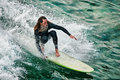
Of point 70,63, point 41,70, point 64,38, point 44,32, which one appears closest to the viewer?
point 41,70

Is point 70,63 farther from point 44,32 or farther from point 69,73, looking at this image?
point 44,32

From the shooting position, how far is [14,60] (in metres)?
7.24

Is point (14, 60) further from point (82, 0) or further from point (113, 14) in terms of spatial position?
point (82, 0)

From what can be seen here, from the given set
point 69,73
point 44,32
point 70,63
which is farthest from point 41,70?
point 44,32

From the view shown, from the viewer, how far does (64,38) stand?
959 cm

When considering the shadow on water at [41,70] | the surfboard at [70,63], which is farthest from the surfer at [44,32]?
the shadow on water at [41,70]

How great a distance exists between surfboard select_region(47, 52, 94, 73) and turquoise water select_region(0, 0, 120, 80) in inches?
6.7

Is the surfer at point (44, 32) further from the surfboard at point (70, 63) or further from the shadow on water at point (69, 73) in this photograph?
the shadow on water at point (69, 73)

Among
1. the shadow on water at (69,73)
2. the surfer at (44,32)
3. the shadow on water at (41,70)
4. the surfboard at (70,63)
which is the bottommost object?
the shadow on water at (69,73)

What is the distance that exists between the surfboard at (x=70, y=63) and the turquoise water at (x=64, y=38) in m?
0.17

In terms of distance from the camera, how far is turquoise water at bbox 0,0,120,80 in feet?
22.3

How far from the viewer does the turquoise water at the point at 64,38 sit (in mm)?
6793

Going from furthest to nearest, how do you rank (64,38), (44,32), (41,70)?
1. (64,38)
2. (44,32)
3. (41,70)

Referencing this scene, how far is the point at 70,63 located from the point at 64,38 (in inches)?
98.3
